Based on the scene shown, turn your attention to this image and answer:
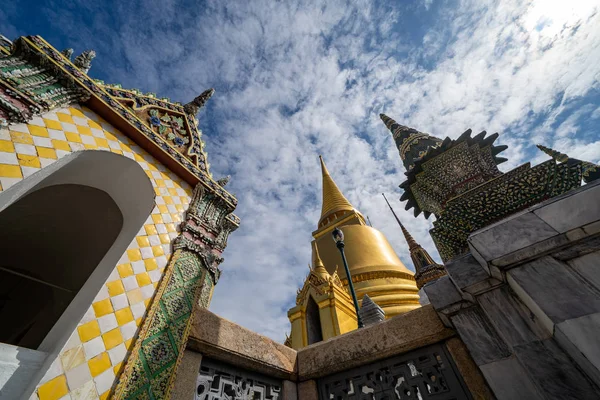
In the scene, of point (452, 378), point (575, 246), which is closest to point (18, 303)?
point (452, 378)

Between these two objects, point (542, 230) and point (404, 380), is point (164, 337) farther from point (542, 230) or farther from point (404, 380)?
point (542, 230)

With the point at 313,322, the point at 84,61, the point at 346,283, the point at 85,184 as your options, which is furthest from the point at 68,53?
the point at 346,283

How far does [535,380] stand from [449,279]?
93cm

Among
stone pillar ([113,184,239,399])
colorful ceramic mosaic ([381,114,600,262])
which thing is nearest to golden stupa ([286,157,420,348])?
colorful ceramic mosaic ([381,114,600,262])

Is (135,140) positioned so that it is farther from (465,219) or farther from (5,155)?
(465,219)

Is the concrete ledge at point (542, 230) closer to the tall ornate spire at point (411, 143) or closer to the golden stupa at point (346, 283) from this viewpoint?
the tall ornate spire at point (411, 143)

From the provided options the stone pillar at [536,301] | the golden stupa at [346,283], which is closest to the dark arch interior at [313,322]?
the golden stupa at [346,283]

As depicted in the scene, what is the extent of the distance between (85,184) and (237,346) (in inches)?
104

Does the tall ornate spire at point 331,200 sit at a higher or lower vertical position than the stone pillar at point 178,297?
higher

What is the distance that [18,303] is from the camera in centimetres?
508

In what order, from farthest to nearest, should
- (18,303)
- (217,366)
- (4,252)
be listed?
(18,303), (4,252), (217,366)

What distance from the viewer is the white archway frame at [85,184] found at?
1898 mm

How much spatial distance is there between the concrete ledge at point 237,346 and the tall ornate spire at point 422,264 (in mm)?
12102

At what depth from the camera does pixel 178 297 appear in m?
2.82
